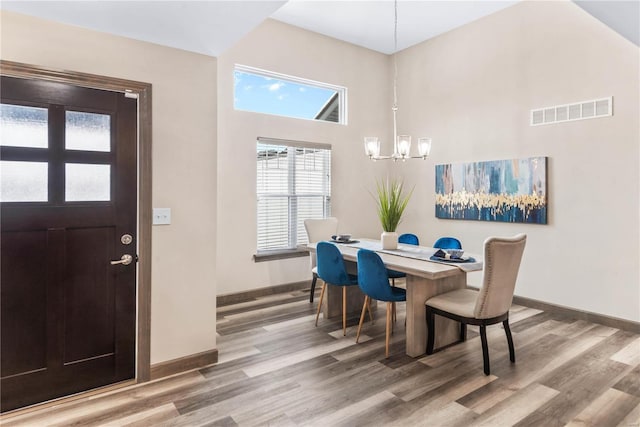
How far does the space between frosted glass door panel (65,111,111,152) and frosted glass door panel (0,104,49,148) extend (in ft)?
0.41

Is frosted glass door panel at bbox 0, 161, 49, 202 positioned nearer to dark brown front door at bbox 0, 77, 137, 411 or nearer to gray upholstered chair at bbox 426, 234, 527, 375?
dark brown front door at bbox 0, 77, 137, 411

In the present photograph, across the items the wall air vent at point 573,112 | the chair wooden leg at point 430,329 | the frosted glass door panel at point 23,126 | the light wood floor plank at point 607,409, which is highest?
the wall air vent at point 573,112

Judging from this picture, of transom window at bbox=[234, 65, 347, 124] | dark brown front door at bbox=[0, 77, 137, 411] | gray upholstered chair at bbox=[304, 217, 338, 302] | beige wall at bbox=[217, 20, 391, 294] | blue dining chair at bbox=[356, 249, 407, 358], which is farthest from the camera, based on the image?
transom window at bbox=[234, 65, 347, 124]

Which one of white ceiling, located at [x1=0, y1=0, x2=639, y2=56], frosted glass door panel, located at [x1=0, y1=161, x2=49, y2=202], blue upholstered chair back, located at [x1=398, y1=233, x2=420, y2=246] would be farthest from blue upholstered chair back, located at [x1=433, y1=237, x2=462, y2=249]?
frosted glass door panel, located at [x1=0, y1=161, x2=49, y2=202]

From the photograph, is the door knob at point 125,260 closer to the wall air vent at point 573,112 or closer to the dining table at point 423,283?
the dining table at point 423,283

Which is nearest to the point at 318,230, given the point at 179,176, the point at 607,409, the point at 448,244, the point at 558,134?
the point at 448,244

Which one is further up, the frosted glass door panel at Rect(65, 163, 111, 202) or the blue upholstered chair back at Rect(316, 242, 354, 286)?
the frosted glass door panel at Rect(65, 163, 111, 202)

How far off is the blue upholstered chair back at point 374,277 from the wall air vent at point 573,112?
2811 millimetres

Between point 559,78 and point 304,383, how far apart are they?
4172 mm

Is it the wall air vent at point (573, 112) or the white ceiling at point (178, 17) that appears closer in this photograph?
the white ceiling at point (178, 17)

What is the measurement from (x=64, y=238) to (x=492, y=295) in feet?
9.85

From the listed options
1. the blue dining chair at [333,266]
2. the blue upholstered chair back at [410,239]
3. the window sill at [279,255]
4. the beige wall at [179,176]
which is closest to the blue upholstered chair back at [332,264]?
the blue dining chair at [333,266]

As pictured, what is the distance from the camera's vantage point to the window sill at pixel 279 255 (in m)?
4.91

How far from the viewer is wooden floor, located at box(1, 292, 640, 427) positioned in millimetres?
2281
